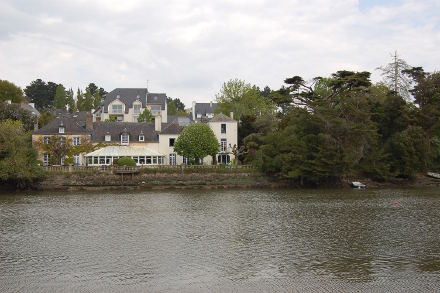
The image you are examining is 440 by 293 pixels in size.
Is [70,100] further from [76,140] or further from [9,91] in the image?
[76,140]

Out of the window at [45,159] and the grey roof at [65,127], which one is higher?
the grey roof at [65,127]

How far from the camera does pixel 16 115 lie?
68.4 metres

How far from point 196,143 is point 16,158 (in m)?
19.5

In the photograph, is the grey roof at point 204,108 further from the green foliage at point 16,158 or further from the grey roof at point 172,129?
the green foliage at point 16,158

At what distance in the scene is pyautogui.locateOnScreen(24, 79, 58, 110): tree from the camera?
128 m

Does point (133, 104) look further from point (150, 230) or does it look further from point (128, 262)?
point (128, 262)

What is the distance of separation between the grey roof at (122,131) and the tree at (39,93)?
6813cm

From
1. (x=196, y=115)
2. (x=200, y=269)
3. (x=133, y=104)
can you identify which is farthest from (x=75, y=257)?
(x=196, y=115)

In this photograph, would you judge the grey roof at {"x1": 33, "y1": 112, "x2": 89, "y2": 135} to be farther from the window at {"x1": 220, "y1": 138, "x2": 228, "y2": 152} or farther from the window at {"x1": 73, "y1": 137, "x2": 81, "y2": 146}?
the window at {"x1": 220, "y1": 138, "x2": 228, "y2": 152}

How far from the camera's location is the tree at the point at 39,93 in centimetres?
12762

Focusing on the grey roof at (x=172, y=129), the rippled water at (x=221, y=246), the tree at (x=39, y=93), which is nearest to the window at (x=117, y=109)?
the grey roof at (x=172, y=129)

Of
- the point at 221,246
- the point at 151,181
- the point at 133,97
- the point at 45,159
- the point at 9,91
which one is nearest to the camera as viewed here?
the point at 221,246

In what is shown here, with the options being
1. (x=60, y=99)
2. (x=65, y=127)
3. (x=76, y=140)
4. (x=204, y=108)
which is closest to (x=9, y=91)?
(x=60, y=99)

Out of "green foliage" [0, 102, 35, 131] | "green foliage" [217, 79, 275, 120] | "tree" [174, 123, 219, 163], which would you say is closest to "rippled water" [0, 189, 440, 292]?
"tree" [174, 123, 219, 163]
